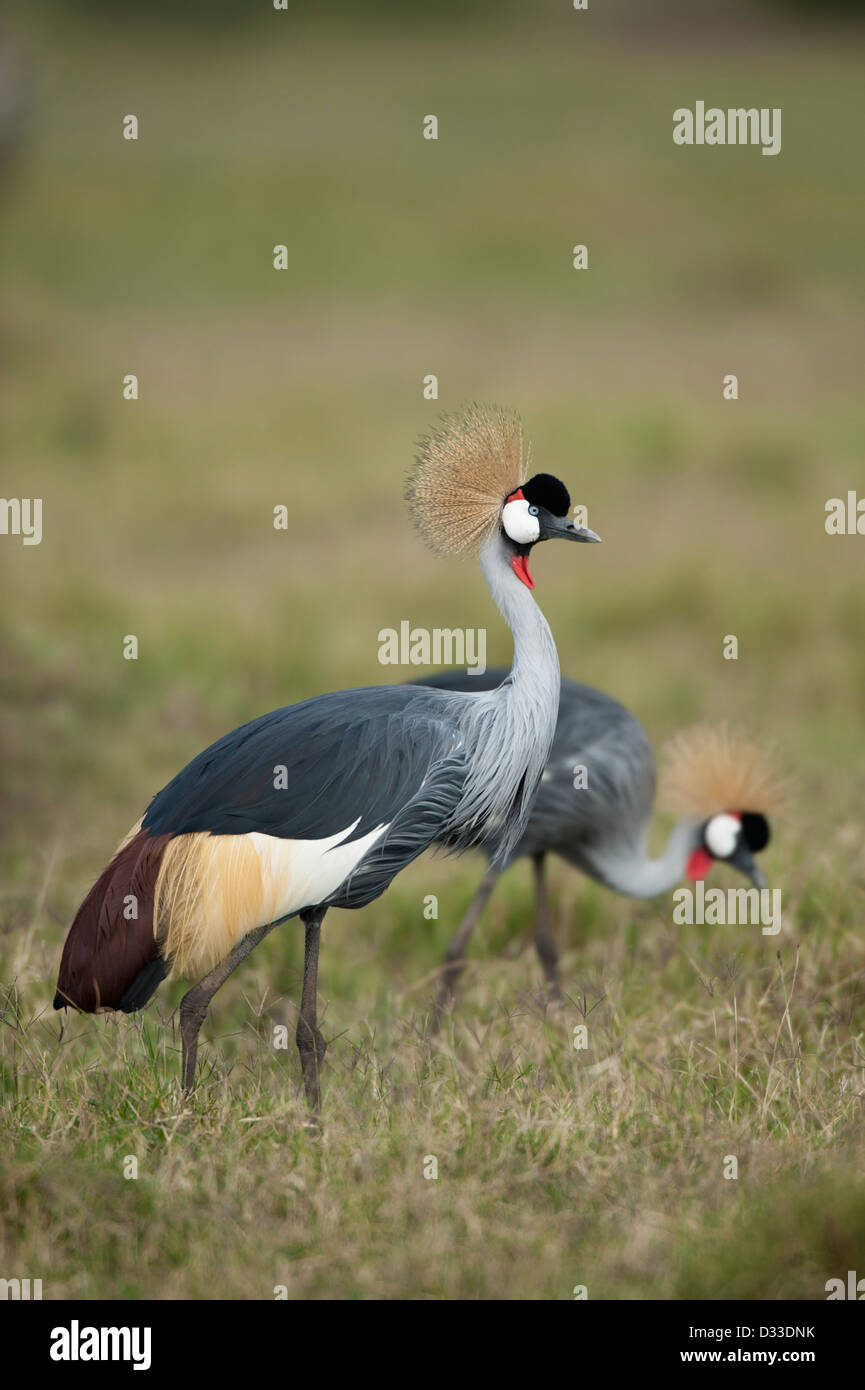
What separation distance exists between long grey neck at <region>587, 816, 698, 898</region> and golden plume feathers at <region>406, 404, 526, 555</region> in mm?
1609

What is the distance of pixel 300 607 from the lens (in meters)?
8.68

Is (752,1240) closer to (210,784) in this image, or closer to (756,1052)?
(756,1052)

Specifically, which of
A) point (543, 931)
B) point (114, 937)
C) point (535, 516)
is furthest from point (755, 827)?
point (114, 937)

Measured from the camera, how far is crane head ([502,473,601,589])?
3.78m

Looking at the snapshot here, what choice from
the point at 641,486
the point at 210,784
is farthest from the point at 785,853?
the point at 641,486

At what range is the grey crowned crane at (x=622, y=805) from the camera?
500 cm

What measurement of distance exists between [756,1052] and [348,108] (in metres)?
21.2

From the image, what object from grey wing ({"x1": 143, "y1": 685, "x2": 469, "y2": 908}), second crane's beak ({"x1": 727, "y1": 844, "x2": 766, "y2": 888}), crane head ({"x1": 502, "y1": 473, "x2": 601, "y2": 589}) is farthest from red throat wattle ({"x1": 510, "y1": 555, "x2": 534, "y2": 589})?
second crane's beak ({"x1": 727, "y1": 844, "x2": 766, "y2": 888})

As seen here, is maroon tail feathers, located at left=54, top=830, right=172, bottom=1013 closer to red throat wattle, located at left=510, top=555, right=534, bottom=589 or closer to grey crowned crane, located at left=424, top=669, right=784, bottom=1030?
red throat wattle, located at left=510, top=555, right=534, bottom=589

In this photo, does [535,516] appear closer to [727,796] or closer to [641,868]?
[727,796]

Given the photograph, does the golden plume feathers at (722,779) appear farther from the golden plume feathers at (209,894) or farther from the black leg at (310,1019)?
the golden plume feathers at (209,894)

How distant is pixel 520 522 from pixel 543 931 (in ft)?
5.89

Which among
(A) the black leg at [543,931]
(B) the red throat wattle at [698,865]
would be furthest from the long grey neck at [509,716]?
(B) the red throat wattle at [698,865]

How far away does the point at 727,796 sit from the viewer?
5023 millimetres
